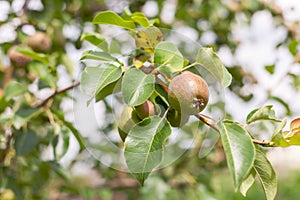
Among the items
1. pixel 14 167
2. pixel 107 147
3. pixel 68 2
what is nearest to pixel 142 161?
pixel 107 147

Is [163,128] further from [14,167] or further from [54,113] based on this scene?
[14,167]

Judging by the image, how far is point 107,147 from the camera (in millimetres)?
1373

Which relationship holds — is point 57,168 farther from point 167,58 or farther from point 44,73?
point 167,58

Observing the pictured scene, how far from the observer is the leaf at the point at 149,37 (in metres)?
0.90

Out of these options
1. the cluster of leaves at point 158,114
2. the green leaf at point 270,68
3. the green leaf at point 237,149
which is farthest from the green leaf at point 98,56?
the green leaf at point 270,68

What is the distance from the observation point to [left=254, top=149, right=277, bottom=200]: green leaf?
Answer: 0.78 metres

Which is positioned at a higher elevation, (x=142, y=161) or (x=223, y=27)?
(x=142, y=161)

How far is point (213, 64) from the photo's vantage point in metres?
0.81

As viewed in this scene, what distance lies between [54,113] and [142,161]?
734 millimetres

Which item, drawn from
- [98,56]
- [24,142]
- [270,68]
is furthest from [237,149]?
[270,68]

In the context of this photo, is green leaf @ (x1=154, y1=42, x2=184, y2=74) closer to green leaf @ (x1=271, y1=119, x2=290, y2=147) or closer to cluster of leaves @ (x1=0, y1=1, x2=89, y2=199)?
green leaf @ (x1=271, y1=119, x2=290, y2=147)

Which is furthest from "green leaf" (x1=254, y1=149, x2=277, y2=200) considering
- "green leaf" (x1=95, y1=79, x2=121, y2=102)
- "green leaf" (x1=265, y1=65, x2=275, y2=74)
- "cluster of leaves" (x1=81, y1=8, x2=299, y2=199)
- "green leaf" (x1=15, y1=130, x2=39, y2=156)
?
"green leaf" (x1=265, y1=65, x2=275, y2=74)

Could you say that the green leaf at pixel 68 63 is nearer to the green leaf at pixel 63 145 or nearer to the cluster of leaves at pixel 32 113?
the cluster of leaves at pixel 32 113

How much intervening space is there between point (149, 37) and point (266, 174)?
1.04 feet
